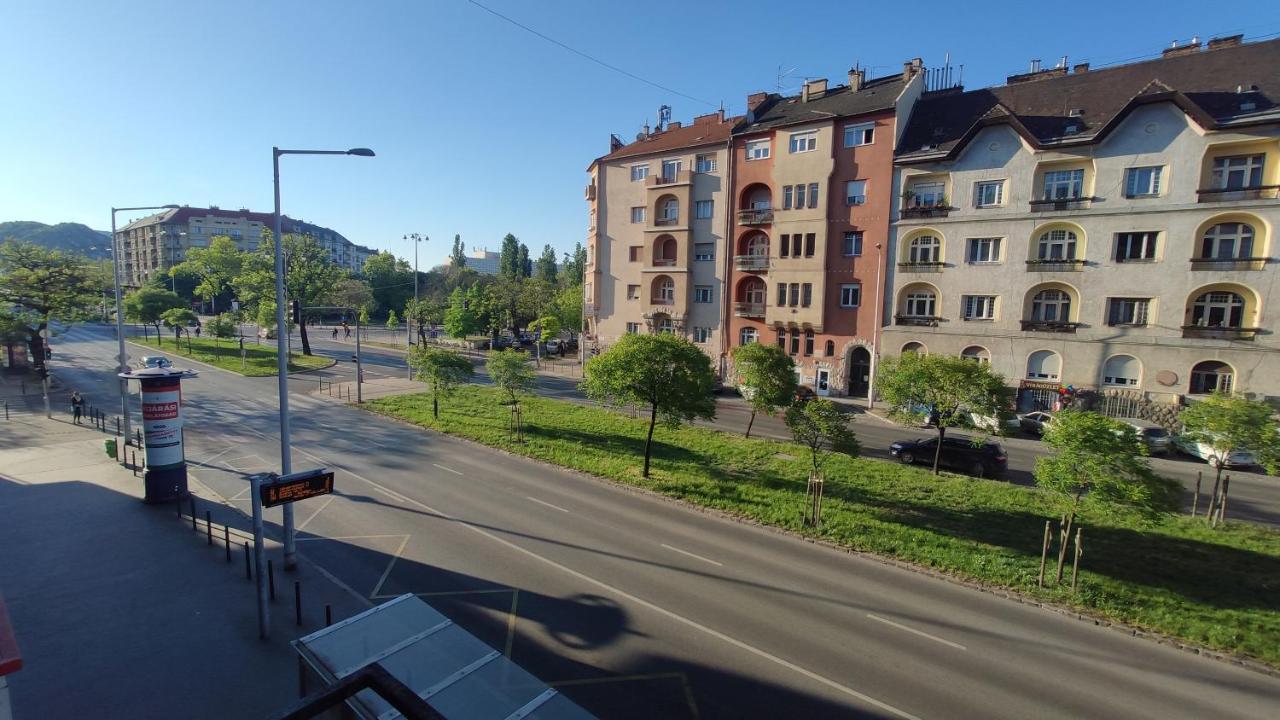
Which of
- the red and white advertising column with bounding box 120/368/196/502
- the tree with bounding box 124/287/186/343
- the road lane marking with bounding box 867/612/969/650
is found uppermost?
the tree with bounding box 124/287/186/343

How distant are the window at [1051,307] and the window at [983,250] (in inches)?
136

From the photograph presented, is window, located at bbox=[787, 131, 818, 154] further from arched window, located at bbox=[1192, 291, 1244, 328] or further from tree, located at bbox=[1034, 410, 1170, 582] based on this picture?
tree, located at bbox=[1034, 410, 1170, 582]

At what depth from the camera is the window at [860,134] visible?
39469 mm

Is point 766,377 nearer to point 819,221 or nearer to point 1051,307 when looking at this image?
point 819,221

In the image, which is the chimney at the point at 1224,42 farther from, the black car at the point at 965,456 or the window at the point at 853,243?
the black car at the point at 965,456

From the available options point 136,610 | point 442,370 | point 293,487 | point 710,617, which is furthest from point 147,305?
point 710,617

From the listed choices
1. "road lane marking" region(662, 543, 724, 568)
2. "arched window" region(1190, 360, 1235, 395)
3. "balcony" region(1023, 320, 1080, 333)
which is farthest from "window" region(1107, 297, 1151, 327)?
"road lane marking" region(662, 543, 724, 568)

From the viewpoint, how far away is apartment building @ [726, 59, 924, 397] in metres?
39.8

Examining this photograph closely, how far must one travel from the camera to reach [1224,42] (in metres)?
33.4

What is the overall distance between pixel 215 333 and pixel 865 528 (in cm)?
5933

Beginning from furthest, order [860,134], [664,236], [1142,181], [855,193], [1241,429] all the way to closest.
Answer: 1. [664,236]
2. [855,193]
3. [860,134]
4. [1142,181]
5. [1241,429]

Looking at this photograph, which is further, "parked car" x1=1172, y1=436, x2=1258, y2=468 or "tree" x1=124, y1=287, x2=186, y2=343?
"tree" x1=124, y1=287, x2=186, y2=343

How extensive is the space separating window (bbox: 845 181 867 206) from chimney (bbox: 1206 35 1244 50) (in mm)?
20306

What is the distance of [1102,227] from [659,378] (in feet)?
98.1
